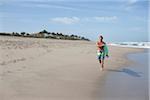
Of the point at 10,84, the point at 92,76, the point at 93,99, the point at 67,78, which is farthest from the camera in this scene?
the point at 92,76

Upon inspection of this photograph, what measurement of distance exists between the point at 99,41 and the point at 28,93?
5.13m

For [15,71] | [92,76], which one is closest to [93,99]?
[92,76]

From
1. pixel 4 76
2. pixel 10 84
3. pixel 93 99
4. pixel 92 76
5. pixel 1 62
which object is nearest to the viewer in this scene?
→ pixel 93 99

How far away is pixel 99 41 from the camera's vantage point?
1037cm

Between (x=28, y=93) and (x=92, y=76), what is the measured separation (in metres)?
2.97

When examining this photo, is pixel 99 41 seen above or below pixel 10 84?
above

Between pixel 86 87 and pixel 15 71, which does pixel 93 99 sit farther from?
pixel 15 71

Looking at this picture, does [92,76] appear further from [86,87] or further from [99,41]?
[99,41]

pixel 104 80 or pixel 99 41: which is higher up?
pixel 99 41

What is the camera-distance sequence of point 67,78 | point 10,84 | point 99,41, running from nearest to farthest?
point 10,84, point 67,78, point 99,41

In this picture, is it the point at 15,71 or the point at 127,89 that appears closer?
the point at 127,89

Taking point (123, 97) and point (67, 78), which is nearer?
point (123, 97)

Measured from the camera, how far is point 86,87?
664 cm

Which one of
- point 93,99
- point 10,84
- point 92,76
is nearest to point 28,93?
point 10,84
